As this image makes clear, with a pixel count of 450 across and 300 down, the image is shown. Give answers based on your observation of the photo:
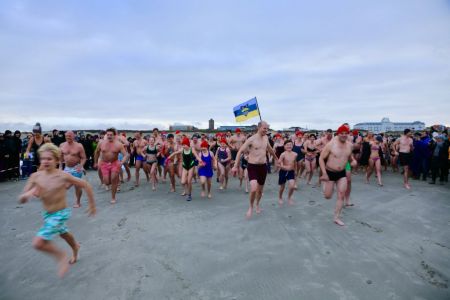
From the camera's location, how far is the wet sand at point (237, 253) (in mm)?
2920

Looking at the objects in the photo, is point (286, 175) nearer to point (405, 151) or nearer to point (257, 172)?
point (257, 172)

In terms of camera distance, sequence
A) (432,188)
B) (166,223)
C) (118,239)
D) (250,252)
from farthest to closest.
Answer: (432,188) → (166,223) → (118,239) → (250,252)

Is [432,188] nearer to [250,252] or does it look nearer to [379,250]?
[379,250]

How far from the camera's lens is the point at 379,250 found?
385 centimetres

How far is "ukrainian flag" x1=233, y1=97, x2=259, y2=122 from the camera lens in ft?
47.9

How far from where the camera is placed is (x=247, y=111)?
49.0 ft

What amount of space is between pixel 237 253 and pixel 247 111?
11780mm

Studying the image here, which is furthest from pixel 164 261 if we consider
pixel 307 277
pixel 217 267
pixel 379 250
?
pixel 379 250

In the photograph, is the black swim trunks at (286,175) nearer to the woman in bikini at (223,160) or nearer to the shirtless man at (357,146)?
the woman in bikini at (223,160)

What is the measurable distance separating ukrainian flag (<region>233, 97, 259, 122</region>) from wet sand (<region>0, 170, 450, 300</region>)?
8829mm

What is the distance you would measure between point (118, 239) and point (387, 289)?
3755 mm

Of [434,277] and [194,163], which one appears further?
[194,163]

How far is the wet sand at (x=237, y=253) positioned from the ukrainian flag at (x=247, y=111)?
8.83 metres

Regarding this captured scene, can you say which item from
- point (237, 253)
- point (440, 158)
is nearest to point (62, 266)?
point (237, 253)
